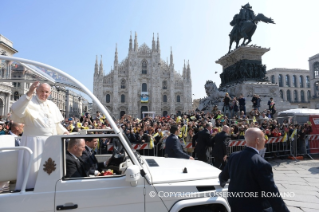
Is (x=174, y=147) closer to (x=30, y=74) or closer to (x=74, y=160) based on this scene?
(x=74, y=160)

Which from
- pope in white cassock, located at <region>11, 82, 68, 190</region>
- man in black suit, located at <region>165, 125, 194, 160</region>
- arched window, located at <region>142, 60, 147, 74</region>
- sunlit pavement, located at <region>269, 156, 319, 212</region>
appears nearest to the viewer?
pope in white cassock, located at <region>11, 82, 68, 190</region>

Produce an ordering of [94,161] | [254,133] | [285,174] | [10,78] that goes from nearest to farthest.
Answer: [254,133] → [10,78] → [94,161] → [285,174]

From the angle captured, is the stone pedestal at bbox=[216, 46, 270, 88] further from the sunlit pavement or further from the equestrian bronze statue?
the sunlit pavement

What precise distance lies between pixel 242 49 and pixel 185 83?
4293 centimetres

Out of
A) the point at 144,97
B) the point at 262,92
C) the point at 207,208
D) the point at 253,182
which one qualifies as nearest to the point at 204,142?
the point at 207,208

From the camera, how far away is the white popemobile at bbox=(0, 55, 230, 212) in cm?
192

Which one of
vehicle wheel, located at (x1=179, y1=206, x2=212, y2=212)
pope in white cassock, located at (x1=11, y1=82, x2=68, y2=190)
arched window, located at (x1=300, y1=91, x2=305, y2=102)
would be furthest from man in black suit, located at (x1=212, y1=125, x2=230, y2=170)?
arched window, located at (x1=300, y1=91, x2=305, y2=102)

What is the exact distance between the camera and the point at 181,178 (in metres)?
2.35

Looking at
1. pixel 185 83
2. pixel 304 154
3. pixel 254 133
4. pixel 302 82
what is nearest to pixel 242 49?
pixel 304 154

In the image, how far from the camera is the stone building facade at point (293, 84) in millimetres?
53250

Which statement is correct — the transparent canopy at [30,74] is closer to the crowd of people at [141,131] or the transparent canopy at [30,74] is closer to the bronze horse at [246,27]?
the crowd of people at [141,131]

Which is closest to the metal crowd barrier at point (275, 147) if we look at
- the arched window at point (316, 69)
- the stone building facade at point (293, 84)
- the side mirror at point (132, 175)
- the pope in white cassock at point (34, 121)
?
the pope in white cassock at point (34, 121)

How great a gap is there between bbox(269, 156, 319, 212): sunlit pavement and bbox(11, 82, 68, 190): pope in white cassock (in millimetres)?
4167

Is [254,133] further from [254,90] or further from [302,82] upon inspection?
[302,82]
